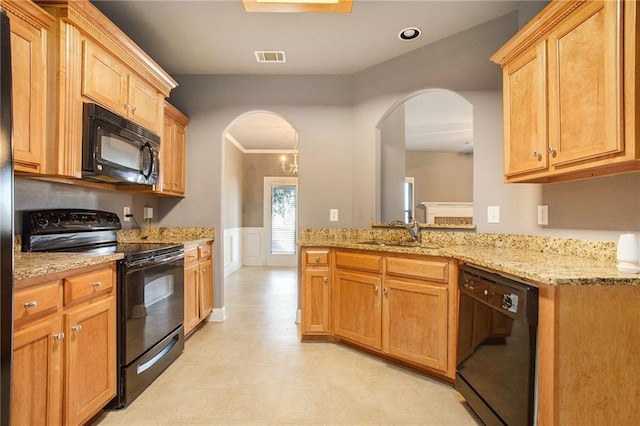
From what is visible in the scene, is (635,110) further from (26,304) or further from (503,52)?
(26,304)

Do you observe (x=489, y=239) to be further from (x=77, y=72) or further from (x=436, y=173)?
(x=436, y=173)

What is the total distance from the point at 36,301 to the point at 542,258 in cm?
249

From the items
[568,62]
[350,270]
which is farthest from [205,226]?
[568,62]

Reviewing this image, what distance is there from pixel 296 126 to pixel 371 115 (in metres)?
0.82

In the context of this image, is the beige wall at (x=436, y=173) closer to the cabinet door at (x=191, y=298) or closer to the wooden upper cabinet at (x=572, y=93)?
the wooden upper cabinet at (x=572, y=93)

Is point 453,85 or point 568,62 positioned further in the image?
point 453,85

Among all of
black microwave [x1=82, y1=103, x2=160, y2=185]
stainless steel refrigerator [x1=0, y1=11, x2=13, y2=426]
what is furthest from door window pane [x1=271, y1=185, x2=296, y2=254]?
stainless steel refrigerator [x1=0, y1=11, x2=13, y2=426]

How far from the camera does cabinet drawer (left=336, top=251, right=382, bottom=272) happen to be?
97.0 inches

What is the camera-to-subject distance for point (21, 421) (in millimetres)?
1258

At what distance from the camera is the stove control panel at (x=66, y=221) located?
192cm

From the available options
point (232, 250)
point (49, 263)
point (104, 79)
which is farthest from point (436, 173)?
point (49, 263)

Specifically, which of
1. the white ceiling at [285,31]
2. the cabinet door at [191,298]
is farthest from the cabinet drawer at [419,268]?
the white ceiling at [285,31]

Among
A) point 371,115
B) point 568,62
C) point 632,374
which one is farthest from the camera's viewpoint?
point 371,115

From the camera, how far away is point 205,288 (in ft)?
10.5
